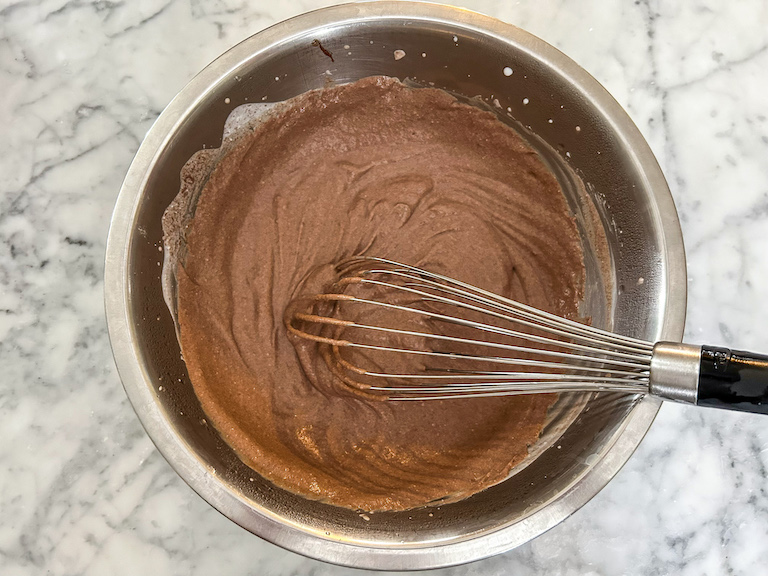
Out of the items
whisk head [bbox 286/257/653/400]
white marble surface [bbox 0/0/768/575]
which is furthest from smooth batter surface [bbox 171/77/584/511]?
white marble surface [bbox 0/0/768/575]

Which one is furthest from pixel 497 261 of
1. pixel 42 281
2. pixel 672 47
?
pixel 42 281

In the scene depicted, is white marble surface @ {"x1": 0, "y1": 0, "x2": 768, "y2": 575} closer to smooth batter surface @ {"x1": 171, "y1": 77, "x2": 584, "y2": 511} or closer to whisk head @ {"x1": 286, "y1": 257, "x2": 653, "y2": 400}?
smooth batter surface @ {"x1": 171, "y1": 77, "x2": 584, "y2": 511}

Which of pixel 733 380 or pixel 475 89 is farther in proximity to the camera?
pixel 475 89

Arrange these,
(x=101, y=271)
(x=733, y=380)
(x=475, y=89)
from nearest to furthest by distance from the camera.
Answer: (x=733, y=380) < (x=475, y=89) < (x=101, y=271)

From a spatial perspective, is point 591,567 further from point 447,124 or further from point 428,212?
point 447,124

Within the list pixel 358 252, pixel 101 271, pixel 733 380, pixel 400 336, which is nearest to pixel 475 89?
pixel 358 252

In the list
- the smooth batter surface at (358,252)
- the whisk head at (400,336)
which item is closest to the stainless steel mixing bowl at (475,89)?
the smooth batter surface at (358,252)

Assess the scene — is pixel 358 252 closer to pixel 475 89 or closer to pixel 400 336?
pixel 400 336
